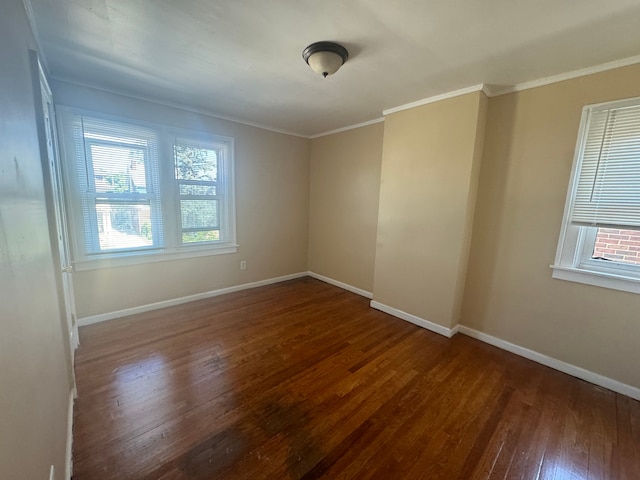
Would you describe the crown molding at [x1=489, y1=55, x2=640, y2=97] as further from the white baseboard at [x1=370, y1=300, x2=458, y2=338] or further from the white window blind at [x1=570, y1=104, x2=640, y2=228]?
the white baseboard at [x1=370, y1=300, x2=458, y2=338]

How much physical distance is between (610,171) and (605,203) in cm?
25

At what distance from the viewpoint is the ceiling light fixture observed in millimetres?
1805

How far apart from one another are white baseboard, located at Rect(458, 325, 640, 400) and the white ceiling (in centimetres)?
243

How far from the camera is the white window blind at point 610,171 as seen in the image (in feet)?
6.34

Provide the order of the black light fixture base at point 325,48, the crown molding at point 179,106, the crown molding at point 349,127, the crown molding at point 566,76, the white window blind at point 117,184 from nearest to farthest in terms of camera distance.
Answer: the black light fixture base at point 325,48 → the crown molding at point 566,76 → the crown molding at point 179,106 → the white window blind at point 117,184 → the crown molding at point 349,127

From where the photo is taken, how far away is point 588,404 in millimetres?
1916

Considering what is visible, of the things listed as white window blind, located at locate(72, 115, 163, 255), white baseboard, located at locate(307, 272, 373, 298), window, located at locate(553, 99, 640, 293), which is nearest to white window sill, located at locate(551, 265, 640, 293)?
window, located at locate(553, 99, 640, 293)

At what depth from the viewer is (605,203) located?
80.4 inches

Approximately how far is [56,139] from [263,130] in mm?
2294

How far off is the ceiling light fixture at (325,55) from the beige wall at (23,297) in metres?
1.48

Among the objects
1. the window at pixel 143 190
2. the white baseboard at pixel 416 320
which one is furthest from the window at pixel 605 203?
the window at pixel 143 190

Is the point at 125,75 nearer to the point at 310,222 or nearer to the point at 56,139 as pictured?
the point at 56,139

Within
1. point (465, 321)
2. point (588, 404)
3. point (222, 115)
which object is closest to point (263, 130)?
point (222, 115)

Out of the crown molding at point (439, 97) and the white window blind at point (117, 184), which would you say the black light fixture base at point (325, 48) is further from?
the white window blind at point (117, 184)
